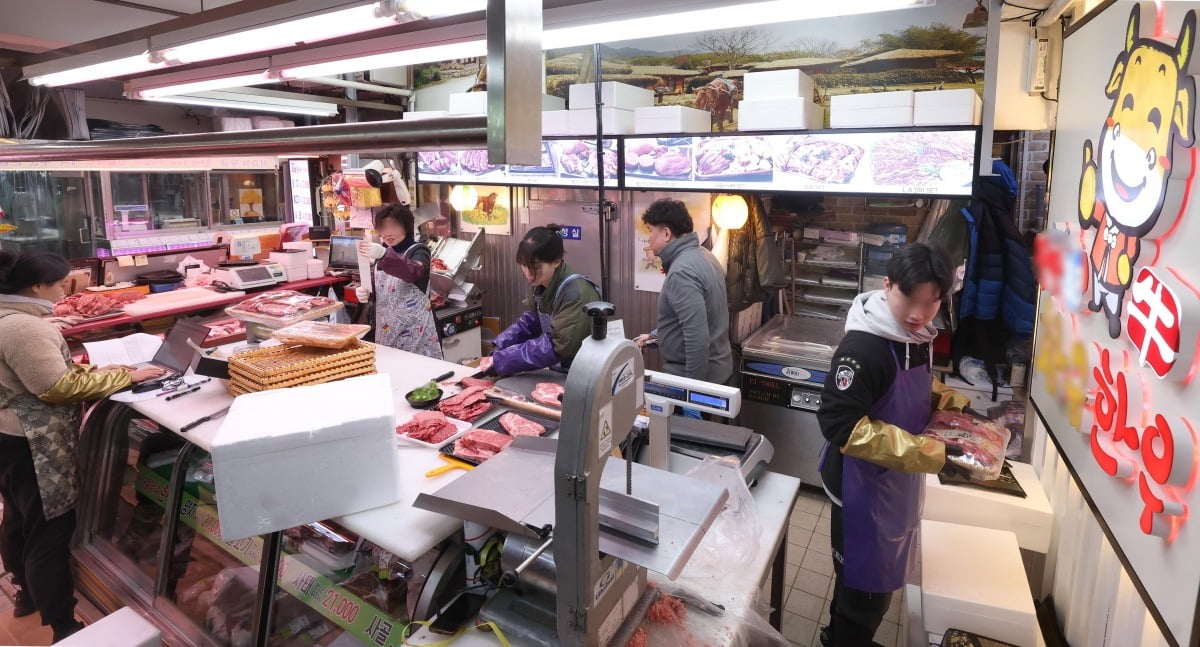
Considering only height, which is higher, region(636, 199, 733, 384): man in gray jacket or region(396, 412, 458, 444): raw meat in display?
region(636, 199, 733, 384): man in gray jacket

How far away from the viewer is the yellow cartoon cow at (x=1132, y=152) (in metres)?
1.61

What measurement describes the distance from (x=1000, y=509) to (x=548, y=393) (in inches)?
91.2

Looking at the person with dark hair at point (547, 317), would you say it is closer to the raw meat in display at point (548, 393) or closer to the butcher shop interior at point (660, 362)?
the butcher shop interior at point (660, 362)

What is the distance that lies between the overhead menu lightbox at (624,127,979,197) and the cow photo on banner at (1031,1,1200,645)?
1099 mm

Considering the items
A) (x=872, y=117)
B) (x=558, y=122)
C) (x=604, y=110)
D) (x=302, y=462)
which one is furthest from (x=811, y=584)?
(x=558, y=122)

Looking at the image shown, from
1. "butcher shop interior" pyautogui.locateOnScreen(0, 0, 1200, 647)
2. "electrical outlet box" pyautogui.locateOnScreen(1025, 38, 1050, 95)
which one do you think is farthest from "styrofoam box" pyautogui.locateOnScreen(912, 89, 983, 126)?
"electrical outlet box" pyautogui.locateOnScreen(1025, 38, 1050, 95)

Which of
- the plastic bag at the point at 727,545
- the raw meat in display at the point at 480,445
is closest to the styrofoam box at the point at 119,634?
the raw meat in display at the point at 480,445

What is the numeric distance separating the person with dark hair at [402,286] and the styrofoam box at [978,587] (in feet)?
11.8

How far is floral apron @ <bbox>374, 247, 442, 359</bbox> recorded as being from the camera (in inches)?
196

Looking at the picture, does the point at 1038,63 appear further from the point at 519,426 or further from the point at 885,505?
the point at 519,426

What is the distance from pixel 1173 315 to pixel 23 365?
415cm

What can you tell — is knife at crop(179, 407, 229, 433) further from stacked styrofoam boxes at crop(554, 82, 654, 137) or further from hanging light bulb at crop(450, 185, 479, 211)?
hanging light bulb at crop(450, 185, 479, 211)

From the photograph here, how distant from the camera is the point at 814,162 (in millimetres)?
4145

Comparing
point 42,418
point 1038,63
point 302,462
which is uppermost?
point 1038,63
